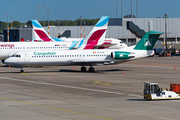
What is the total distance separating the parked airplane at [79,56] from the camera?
50906mm

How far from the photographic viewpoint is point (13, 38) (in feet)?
496

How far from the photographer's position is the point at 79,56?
52.9 m

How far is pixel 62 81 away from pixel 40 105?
16.6 metres

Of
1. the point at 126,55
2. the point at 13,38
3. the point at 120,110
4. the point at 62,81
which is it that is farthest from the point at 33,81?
the point at 13,38

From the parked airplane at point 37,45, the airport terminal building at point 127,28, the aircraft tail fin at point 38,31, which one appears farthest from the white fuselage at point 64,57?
the airport terminal building at point 127,28

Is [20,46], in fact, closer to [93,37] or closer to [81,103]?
[93,37]

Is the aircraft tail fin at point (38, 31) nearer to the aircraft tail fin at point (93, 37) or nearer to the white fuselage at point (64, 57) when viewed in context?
the aircraft tail fin at point (93, 37)

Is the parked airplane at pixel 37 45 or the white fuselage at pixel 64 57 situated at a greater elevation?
the parked airplane at pixel 37 45

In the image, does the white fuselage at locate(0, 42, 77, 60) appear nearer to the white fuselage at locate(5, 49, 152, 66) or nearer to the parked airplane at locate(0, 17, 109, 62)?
the parked airplane at locate(0, 17, 109, 62)

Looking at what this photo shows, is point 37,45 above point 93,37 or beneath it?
beneath

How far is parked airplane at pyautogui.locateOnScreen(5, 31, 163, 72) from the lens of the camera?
167 ft

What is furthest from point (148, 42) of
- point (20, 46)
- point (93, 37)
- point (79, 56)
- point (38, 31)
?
point (38, 31)

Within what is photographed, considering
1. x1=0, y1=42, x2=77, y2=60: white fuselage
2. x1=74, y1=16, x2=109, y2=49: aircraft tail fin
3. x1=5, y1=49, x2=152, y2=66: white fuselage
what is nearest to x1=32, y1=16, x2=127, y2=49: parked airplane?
x1=74, y1=16, x2=109, y2=49: aircraft tail fin

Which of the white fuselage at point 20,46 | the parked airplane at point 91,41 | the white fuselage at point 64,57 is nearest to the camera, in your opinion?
the white fuselage at point 64,57
